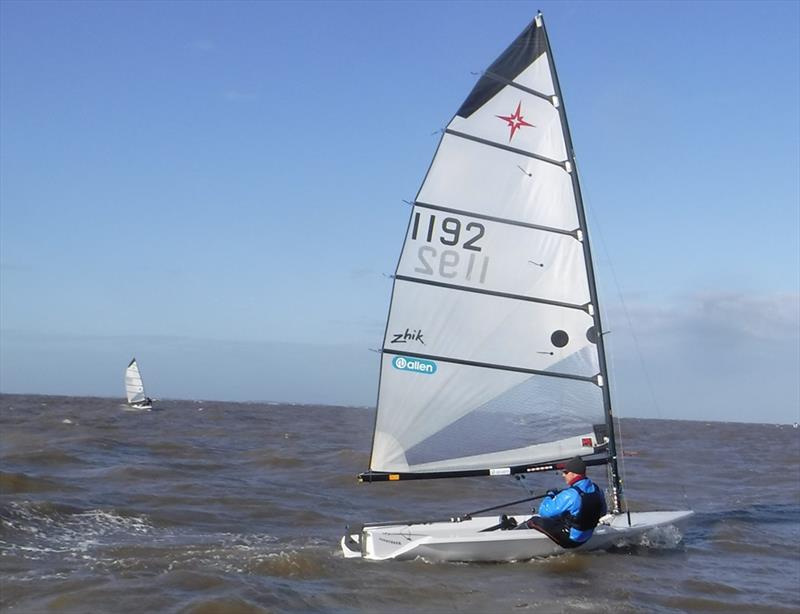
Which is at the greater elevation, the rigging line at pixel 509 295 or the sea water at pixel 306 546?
the rigging line at pixel 509 295

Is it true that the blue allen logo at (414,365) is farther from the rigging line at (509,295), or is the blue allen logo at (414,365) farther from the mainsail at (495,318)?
the rigging line at (509,295)

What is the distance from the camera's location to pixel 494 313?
10.1 meters

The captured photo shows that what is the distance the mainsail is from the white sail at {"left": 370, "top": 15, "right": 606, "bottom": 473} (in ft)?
0.04

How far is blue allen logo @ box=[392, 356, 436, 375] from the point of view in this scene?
32.6ft

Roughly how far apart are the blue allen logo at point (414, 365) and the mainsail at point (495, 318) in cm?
2

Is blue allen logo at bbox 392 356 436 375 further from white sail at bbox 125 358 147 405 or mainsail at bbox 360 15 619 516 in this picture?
white sail at bbox 125 358 147 405

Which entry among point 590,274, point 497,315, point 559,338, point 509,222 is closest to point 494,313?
point 497,315

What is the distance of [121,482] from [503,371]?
28.8 ft

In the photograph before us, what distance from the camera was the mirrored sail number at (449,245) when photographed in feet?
32.7

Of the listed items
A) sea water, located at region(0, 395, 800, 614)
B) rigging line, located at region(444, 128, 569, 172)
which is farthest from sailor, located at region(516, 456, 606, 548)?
rigging line, located at region(444, 128, 569, 172)

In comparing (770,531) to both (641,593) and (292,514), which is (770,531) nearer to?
(641,593)

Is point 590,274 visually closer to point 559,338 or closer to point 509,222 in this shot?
point 559,338

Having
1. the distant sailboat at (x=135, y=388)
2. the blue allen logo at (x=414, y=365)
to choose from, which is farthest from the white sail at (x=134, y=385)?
the blue allen logo at (x=414, y=365)

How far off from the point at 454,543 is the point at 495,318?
8.80 ft
